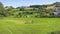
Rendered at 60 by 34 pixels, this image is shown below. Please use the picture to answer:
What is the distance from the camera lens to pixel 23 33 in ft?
75.2

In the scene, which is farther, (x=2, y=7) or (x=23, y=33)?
(x=2, y=7)

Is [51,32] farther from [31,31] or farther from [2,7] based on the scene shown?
[2,7]

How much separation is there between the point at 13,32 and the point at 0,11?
89.3 ft

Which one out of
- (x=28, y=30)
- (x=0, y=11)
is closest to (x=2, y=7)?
(x=0, y=11)

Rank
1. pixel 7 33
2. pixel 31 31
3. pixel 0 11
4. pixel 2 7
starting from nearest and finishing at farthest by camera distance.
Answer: pixel 7 33, pixel 31 31, pixel 0 11, pixel 2 7

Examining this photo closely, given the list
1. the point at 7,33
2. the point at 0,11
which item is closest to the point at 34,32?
the point at 7,33

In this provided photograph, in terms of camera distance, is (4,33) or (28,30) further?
(28,30)

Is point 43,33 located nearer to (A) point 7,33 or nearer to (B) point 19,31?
(B) point 19,31

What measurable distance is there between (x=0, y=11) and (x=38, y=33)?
28191 mm

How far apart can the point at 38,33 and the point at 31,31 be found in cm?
139

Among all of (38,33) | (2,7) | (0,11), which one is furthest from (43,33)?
(2,7)

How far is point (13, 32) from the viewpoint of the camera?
22.8 meters

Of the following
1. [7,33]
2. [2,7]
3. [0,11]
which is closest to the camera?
[7,33]

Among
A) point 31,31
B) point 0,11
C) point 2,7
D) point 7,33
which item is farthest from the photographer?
point 2,7
